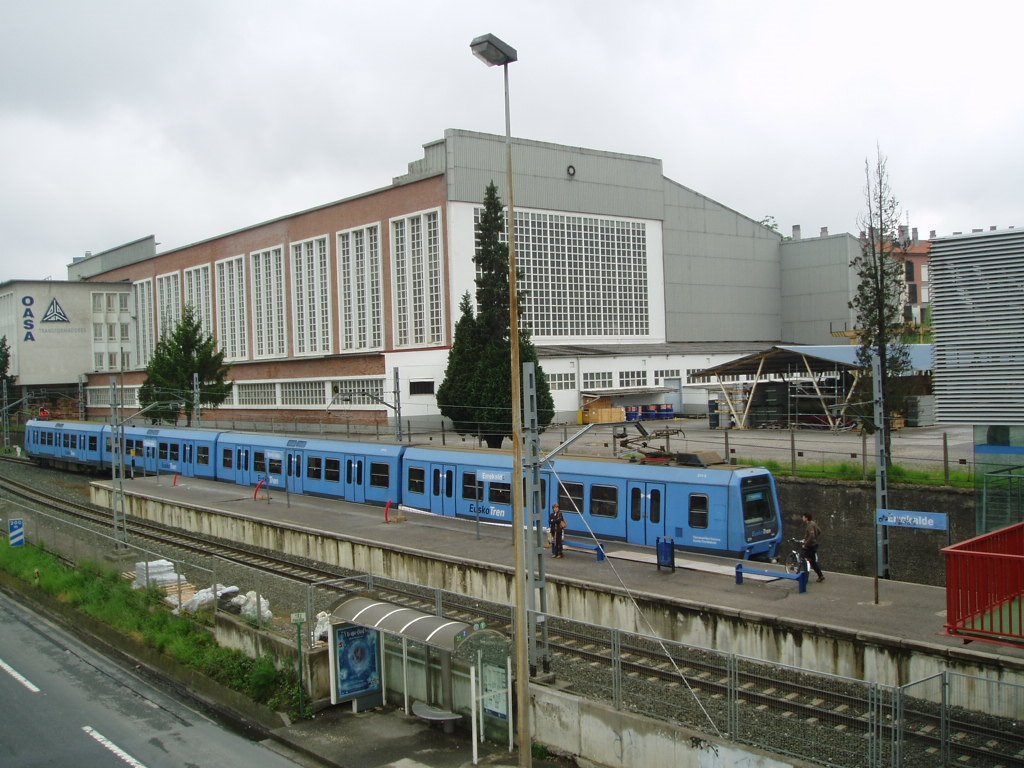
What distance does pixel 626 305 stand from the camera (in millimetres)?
60562

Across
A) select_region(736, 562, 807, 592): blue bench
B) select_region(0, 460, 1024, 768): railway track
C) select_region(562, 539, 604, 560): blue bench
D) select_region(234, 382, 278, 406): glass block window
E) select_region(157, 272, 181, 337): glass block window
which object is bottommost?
select_region(0, 460, 1024, 768): railway track

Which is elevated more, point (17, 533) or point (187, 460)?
point (187, 460)

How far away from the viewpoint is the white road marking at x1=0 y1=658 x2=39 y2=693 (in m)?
16.0

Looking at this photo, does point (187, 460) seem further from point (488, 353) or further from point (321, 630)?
point (321, 630)

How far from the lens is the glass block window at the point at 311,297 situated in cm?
6122

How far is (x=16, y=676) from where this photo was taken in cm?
1666

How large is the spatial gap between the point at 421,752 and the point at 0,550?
19.3 m

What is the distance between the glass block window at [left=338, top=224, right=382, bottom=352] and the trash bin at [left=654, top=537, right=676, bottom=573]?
39.2 meters

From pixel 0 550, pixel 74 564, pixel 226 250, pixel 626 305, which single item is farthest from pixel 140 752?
pixel 226 250

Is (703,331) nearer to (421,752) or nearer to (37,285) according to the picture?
(421,752)

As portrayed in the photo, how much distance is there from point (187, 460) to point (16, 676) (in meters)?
Answer: 27.0

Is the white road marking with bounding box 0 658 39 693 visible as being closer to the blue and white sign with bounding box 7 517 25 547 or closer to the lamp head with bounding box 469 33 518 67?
the blue and white sign with bounding box 7 517 25 547

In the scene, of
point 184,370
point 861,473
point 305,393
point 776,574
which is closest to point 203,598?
point 776,574

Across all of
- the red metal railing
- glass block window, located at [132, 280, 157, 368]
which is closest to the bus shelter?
the red metal railing
